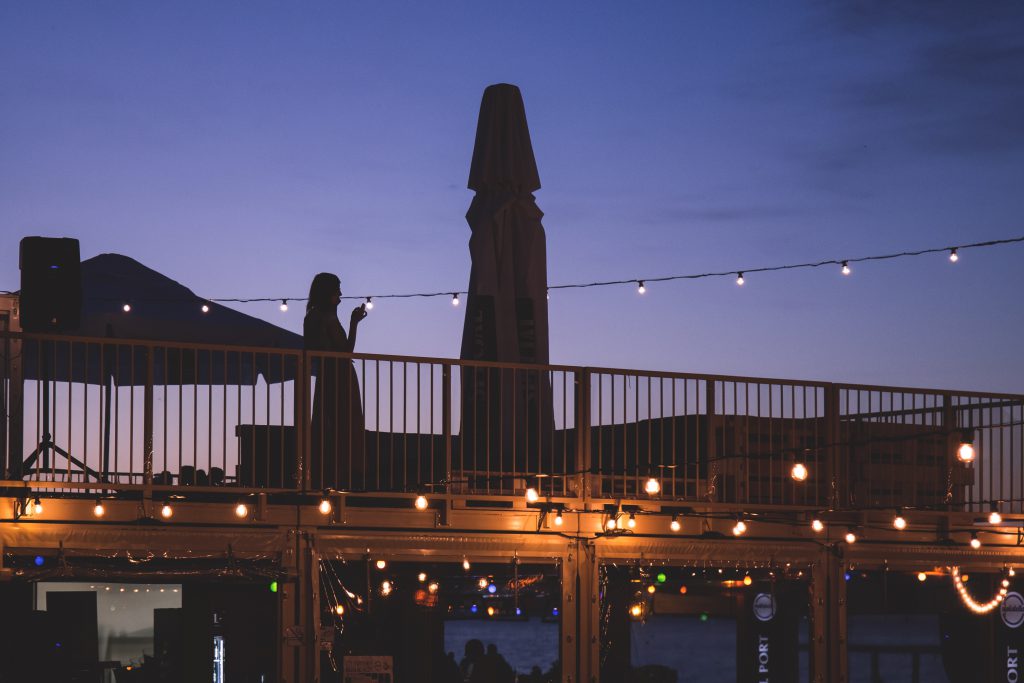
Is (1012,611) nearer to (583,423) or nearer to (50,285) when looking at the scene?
(583,423)

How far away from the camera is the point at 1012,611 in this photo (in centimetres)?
1614

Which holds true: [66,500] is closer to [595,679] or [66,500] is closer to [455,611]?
[595,679]

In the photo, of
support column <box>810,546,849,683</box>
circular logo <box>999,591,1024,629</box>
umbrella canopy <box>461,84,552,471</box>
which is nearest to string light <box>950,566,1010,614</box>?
circular logo <box>999,591,1024,629</box>

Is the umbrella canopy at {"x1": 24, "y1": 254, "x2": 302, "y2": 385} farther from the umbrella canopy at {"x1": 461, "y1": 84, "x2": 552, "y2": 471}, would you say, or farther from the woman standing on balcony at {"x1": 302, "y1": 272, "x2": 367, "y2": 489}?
the umbrella canopy at {"x1": 461, "y1": 84, "x2": 552, "y2": 471}

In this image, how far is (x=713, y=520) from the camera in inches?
558

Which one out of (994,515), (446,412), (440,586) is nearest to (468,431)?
(446,412)

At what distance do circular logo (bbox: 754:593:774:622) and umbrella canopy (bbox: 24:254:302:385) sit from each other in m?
5.33

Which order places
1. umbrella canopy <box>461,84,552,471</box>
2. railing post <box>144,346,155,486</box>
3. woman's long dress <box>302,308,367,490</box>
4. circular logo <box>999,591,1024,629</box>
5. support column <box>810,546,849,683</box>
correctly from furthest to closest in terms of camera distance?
circular logo <box>999,591,1024,629</box> < support column <box>810,546,849,683</box> < umbrella canopy <box>461,84,552,471</box> < woman's long dress <box>302,308,367,490</box> < railing post <box>144,346,155,486</box>

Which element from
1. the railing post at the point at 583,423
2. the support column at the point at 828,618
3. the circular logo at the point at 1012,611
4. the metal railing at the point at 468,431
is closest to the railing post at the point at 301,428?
the metal railing at the point at 468,431

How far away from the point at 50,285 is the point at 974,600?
9.89 metres

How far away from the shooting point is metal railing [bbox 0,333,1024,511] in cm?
1177

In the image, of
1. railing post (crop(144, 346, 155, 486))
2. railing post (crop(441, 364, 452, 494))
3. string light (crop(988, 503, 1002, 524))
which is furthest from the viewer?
string light (crop(988, 503, 1002, 524))

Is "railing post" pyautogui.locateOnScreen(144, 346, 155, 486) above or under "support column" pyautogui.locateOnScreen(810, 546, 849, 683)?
above

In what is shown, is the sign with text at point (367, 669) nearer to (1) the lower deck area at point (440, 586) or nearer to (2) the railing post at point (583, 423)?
(1) the lower deck area at point (440, 586)
